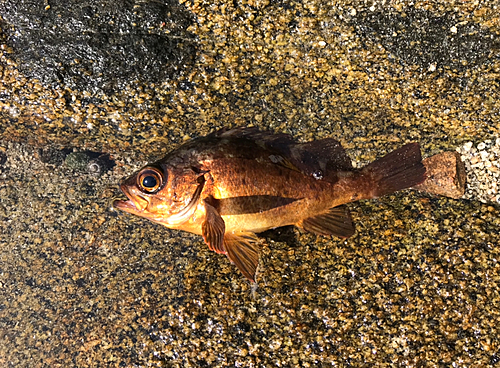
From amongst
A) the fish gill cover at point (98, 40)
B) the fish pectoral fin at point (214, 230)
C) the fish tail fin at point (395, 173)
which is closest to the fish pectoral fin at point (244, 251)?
the fish pectoral fin at point (214, 230)

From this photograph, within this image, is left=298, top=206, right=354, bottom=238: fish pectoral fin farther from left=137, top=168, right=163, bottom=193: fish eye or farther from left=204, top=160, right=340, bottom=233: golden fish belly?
left=137, top=168, right=163, bottom=193: fish eye

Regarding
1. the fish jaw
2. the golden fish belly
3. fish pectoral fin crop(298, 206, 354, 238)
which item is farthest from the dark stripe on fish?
the fish jaw

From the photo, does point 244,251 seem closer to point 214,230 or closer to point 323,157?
point 214,230

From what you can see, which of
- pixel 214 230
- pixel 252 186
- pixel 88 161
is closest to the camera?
pixel 214 230

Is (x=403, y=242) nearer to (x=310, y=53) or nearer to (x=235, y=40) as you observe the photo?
(x=310, y=53)

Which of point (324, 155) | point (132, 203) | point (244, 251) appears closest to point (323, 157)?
point (324, 155)
